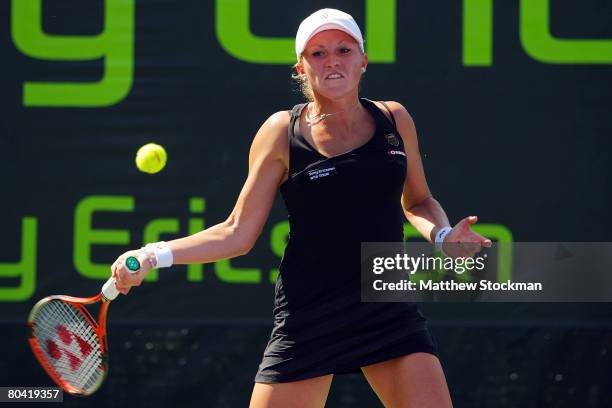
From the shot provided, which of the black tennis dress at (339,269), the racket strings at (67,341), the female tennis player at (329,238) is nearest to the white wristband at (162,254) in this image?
the female tennis player at (329,238)

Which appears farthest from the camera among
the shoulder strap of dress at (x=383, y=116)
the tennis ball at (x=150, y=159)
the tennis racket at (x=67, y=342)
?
the tennis ball at (x=150, y=159)

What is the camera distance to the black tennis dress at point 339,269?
3.34m

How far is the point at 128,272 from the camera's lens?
313 centimetres

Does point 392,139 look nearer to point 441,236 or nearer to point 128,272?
point 441,236

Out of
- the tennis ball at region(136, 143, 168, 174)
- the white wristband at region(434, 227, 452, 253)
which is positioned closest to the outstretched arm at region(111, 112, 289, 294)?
the white wristband at region(434, 227, 452, 253)

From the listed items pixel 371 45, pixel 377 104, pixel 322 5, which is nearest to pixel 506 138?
pixel 371 45

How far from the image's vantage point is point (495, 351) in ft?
17.1

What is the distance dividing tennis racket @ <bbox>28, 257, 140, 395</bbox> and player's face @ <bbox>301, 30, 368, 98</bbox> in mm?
1098

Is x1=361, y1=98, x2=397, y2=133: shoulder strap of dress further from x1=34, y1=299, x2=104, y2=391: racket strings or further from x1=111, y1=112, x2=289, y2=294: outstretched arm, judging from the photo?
x1=34, y1=299, x2=104, y2=391: racket strings

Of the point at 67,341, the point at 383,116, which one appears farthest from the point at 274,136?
the point at 67,341

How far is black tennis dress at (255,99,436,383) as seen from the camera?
3340 millimetres

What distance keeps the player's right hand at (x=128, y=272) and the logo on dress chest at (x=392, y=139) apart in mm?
870

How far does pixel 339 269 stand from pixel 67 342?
1035 mm

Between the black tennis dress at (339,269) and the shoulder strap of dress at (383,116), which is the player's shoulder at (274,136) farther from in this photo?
the shoulder strap of dress at (383,116)
